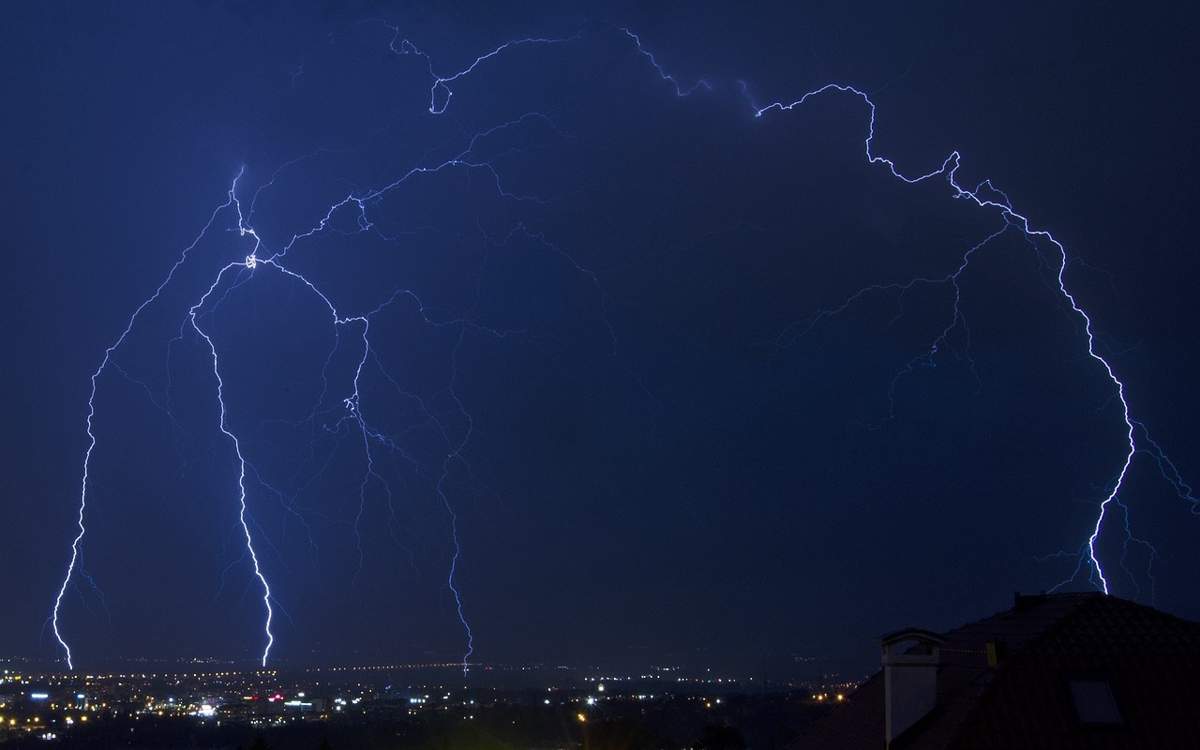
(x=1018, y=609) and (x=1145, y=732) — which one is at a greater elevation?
(x=1018, y=609)

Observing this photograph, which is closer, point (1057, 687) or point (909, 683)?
point (1057, 687)

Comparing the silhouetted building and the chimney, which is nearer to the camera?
the silhouetted building

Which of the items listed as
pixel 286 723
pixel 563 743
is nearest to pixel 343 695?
pixel 286 723

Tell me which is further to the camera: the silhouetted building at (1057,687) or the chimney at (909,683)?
the chimney at (909,683)

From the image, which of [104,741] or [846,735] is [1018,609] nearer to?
[846,735]

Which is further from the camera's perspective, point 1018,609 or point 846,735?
point 1018,609
